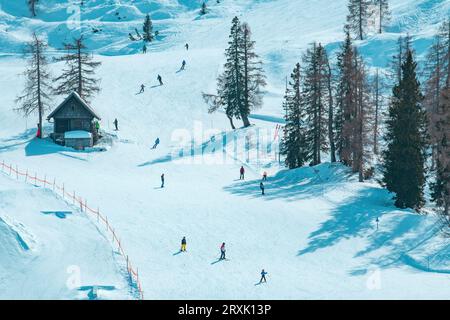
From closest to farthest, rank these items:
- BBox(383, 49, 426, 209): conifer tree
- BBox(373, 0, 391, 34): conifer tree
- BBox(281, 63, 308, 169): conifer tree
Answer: BBox(383, 49, 426, 209): conifer tree < BBox(281, 63, 308, 169): conifer tree < BBox(373, 0, 391, 34): conifer tree

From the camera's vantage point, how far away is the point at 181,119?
69.4 metres

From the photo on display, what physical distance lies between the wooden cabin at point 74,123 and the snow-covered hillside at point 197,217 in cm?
161

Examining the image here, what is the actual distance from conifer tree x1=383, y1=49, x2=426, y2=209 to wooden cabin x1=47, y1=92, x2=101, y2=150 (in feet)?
90.2

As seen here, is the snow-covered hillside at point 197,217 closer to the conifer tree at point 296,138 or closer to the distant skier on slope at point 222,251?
the distant skier on slope at point 222,251

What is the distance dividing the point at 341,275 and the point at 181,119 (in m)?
37.6

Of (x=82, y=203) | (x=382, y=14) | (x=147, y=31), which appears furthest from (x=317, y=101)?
(x=147, y=31)

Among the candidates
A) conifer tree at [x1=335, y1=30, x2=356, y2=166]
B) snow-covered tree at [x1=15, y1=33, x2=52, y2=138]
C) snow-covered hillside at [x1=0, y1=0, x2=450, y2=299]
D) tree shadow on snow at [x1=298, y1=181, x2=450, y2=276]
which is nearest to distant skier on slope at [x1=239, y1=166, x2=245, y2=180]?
snow-covered hillside at [x1=0, y1=0, x2=450, y2=299]

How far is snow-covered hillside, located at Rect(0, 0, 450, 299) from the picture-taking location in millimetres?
33625

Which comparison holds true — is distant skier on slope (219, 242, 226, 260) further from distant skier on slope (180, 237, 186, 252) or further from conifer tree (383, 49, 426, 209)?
conifer tree (383, 49, 426, 209)

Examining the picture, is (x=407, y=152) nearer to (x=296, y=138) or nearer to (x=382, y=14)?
(x=296, y=138)

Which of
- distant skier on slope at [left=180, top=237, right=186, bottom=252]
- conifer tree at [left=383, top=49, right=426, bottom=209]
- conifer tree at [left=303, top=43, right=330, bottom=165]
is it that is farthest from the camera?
conifer tree at [left=303, top=43, right=330, bottom=165]

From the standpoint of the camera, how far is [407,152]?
4494cm
